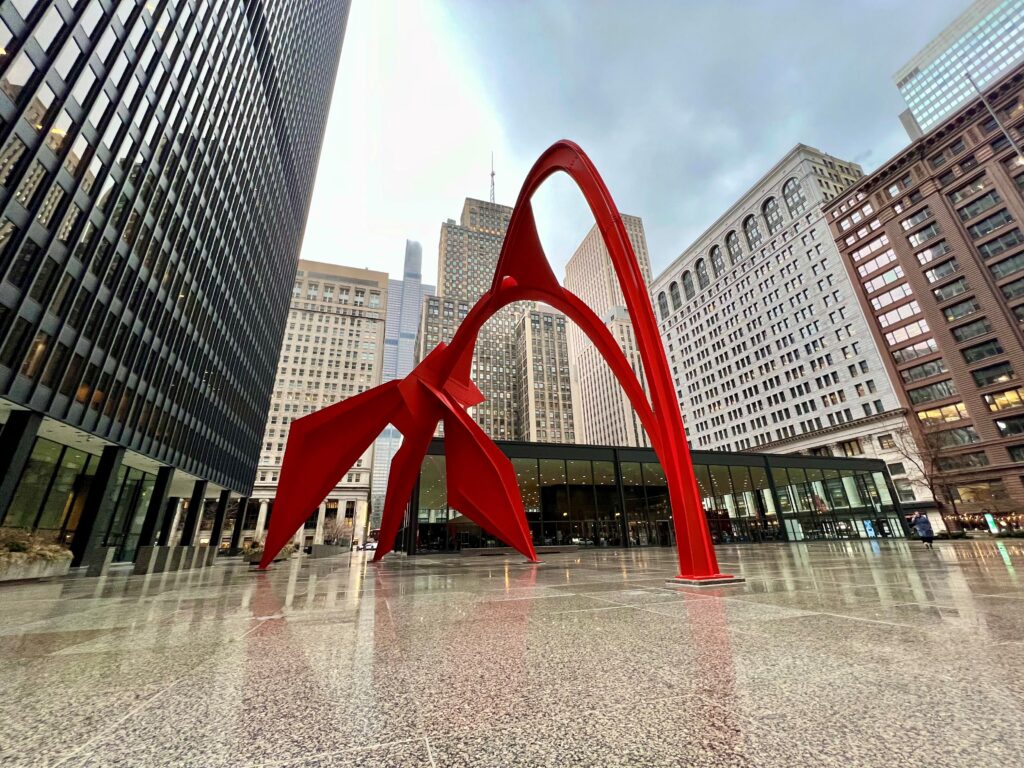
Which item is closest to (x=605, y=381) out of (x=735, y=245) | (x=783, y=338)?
(x=735, y=245)

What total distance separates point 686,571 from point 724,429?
7728 centimetres

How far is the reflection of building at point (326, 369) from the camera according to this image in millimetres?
74812

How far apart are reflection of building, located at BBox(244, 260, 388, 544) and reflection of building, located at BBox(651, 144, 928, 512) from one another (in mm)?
63160

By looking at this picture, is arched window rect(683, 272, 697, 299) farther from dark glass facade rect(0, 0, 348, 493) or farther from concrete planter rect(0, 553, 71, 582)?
concrete planter rect(0, 553, 71, 582)

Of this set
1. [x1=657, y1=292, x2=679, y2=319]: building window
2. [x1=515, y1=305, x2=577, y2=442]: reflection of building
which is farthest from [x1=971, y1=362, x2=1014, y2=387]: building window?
[x1=515, y1=305, x2=577, y2=442]: reflection of building

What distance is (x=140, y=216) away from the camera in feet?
75.0

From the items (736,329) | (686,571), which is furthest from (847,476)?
(736,329)

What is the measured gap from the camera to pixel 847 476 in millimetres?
37188

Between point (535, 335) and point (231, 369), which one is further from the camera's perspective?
point (535, 335)

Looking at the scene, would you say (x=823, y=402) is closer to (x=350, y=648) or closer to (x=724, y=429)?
(x=724, y=429)

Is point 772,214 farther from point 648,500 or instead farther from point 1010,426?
point 648,500

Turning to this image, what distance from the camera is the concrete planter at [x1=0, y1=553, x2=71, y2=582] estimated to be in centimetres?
1160

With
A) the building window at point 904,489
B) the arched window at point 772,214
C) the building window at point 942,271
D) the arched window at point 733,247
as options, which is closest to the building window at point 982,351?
the building window at point 942,271

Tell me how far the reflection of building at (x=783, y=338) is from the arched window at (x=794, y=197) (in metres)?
0.20
